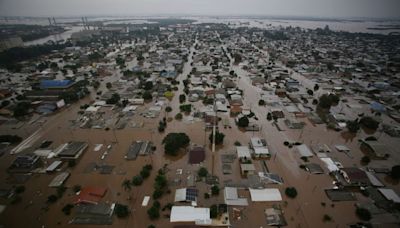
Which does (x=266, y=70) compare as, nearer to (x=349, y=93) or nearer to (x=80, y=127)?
(x=349, y=93)

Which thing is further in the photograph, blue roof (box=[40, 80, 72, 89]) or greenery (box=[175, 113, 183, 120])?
blue roof (box=[40, 80, 72, 89])

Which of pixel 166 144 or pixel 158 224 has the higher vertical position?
pixel 166 144

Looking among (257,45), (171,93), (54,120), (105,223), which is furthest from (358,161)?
(257,45)

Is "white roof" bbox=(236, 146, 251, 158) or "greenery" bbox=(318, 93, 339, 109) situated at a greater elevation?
"greenery" bbox=(318, 93, 339, 109)

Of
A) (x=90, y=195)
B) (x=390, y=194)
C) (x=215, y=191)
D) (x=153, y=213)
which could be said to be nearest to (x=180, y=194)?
(x=153, y=213)

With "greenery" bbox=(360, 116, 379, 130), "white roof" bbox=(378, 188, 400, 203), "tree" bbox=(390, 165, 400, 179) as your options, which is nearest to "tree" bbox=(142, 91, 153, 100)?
"white roof" bbox=(378, 188, 400, 203)

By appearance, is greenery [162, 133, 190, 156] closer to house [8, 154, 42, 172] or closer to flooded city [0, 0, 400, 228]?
flooded city [0, 0, 400, 228]

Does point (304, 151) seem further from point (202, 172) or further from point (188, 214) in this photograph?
point (188, 214)
